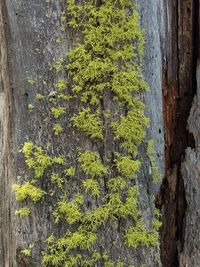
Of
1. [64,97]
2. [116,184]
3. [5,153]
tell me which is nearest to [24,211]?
[5,153]

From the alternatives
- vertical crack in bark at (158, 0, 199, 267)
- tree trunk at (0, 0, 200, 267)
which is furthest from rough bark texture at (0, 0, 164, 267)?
vertical crack in bark at (158, 0, 199, 267)

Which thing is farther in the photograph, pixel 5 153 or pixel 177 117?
pixel 177 117

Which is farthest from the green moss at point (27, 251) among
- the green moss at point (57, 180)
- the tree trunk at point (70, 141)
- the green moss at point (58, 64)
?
the green moss at point (58, 64)

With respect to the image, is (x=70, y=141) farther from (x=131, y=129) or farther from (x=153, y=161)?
(x=153, y=161)

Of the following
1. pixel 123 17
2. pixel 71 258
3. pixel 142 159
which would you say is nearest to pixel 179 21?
pixel 123 17

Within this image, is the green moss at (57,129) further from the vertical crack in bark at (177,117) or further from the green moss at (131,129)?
the vertical crack in bark at (177,117)

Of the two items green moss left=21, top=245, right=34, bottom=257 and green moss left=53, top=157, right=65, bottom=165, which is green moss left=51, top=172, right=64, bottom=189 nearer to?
green moss left=53, top=157, right=65, bottom=165
